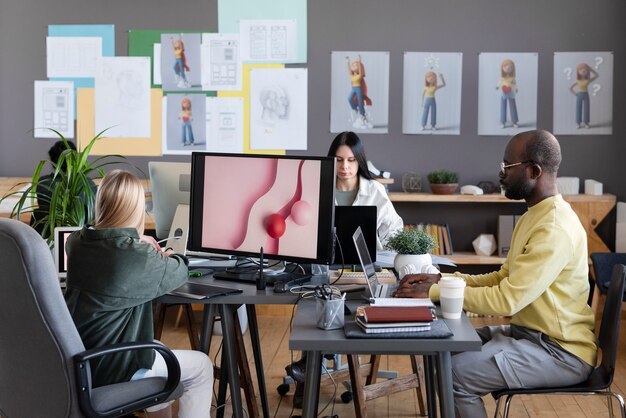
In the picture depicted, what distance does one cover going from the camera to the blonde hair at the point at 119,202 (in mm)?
2717

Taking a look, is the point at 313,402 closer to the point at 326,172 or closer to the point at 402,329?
the point at 402,329

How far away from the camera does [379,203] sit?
4.37 m

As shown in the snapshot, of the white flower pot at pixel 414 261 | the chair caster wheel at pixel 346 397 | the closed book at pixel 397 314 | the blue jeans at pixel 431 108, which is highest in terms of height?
the blue jeans at pixel 431 108

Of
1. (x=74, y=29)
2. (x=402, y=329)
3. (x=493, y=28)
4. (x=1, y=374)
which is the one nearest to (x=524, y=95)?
(x=493, y=28)

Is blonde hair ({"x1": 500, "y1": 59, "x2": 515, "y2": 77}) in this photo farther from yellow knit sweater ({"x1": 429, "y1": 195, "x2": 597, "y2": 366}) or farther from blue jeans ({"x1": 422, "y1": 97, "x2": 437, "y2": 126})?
yellow knit sweater ({"x1": 429, "y1": 195, "x2": 597, "y2": 366})

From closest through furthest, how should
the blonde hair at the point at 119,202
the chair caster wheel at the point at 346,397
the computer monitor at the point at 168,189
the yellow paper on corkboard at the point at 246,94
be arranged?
the blonde hair at the point at 119,202 → the computer monitor at the point at 168,189 → the chair caster wheel at the point at 346,397 → the yellow paper on corkboard at the point at 246,94

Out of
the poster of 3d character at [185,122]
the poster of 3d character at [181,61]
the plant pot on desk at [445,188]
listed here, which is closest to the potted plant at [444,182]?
the plant pot on desk at [445,188]

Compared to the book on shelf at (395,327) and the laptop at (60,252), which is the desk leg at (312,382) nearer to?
the book on shelf at (395,327)

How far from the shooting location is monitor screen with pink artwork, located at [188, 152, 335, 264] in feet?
9.94

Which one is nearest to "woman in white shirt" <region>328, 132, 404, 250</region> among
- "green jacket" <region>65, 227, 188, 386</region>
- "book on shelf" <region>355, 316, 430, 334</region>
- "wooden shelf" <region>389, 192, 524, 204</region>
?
"wooden shelf" <region>389, 192, 524, 204</region>

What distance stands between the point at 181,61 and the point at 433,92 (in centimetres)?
179

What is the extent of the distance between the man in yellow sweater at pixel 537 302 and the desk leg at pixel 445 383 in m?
0.28

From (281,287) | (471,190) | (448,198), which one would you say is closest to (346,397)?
(281,287)

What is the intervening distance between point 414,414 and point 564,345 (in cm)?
129
